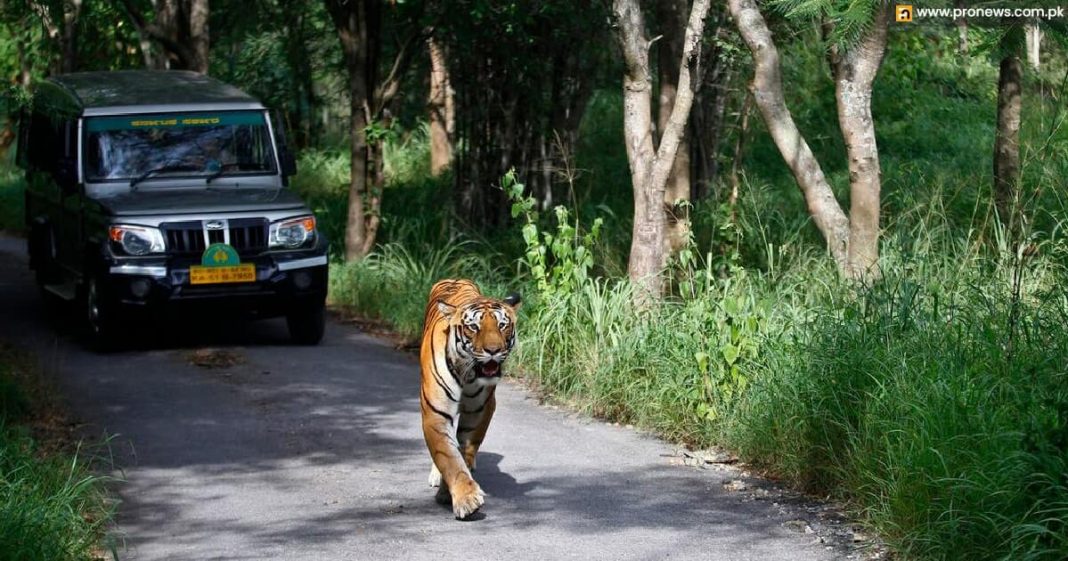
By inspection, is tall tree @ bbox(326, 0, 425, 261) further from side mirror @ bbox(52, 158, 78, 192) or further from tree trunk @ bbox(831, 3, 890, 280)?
tree trunk @ bbox(831, 3, 890, 280)

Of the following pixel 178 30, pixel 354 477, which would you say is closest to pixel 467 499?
pixel 354 477

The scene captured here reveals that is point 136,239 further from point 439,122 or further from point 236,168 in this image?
point 439,122

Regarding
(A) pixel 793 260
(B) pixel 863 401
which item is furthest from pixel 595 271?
(B) pixel 863 401

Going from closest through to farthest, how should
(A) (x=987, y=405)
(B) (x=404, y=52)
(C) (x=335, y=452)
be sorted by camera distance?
(A) (x=987, y=405), (C) (x=335, y=452), (B) (x=404, y=52)

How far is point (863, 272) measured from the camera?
31.8ft

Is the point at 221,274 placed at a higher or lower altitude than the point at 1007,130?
lower

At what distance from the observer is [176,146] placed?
13172 mm

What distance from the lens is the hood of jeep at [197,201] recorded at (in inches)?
478

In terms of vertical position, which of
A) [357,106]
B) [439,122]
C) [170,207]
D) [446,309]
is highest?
[357,106]

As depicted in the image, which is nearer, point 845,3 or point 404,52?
point 845,3

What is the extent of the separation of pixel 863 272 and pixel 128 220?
19.9ft

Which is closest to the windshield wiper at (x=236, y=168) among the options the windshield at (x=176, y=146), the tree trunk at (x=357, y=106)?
the windshield at (x=176, y=146)

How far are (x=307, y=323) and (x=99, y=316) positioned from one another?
1.79 meters

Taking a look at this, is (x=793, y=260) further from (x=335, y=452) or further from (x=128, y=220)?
(x=128, y=220)
